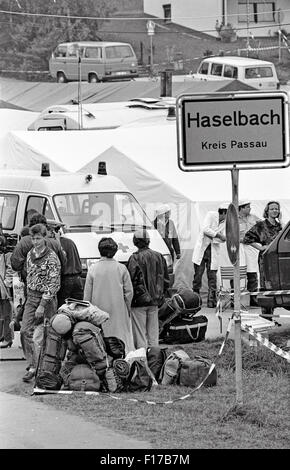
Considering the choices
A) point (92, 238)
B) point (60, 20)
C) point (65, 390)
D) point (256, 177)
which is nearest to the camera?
point (65, 390)

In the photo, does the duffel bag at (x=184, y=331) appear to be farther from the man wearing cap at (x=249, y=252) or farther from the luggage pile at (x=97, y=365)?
the man wearing cap at (x=249, y=252)

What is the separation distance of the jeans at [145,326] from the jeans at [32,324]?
1.30m

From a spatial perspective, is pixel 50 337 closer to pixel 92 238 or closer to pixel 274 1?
pixel 92 238

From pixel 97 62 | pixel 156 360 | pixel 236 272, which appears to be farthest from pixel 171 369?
pixel 97 62

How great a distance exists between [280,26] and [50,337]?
48563mm

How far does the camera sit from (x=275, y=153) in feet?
34.7

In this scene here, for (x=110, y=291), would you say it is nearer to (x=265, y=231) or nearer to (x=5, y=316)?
(x=5, y=316)

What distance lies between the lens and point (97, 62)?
49094 mm

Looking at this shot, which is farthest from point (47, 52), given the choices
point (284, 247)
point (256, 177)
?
point (284, 247)

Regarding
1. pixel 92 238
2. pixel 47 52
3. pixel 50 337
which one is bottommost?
pixel 50 337

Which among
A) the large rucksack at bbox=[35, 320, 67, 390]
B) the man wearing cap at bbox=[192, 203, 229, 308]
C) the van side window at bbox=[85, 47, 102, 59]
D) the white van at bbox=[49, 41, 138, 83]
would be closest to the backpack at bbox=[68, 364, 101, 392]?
the large rucksack at bbox=[35, 320, 67, 390]

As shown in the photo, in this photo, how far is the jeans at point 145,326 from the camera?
46.8 feet

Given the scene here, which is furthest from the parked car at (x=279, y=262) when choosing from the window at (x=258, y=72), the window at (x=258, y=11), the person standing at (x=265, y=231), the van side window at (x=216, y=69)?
the window at (x=258, y=11)

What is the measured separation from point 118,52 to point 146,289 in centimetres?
3659
